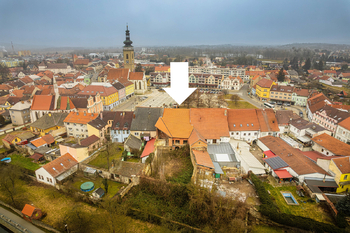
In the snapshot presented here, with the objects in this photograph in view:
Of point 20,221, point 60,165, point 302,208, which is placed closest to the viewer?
point 302,208

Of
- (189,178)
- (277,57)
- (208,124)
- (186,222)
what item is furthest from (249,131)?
(277,57)

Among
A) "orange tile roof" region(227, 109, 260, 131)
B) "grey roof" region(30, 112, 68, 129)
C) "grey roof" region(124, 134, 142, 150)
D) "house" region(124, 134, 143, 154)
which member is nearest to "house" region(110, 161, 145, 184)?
"house" region(124, 134, 143, 154)

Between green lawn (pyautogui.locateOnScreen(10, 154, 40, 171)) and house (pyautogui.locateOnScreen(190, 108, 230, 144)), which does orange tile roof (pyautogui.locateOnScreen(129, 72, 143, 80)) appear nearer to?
house (pyautogui.locateOnScreen(190, 108, 230, 144))

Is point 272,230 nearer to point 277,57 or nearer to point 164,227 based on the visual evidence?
point 164,227

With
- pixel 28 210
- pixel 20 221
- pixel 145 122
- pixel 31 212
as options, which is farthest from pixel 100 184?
pixel 145 122

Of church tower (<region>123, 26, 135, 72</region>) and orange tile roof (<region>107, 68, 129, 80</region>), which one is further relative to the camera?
church tower (<region>123, 26, 135, 72</region>)

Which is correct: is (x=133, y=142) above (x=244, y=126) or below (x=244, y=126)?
below

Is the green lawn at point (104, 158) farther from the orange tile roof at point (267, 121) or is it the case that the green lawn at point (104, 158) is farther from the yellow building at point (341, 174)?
the yellow building at point (341, 174)

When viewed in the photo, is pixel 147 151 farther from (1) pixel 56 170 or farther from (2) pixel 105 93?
(2) pixel 105 93
